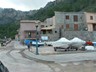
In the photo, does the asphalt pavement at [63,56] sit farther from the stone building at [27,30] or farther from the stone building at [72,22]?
the stone building at [27,30]

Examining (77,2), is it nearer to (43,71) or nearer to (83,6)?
(83,6)

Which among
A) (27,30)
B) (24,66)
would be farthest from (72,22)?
(24,66)

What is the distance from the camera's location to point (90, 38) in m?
59.6

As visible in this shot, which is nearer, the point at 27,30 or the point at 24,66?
the point at 24,66

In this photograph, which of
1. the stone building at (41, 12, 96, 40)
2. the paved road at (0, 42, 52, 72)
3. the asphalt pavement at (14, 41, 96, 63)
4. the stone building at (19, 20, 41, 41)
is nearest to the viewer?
the paved road at (0, 42, 52, 72)

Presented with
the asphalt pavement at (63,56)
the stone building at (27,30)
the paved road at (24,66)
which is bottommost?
the paved road at (24,66)

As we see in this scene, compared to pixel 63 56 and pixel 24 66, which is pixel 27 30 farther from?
pixel 24 66

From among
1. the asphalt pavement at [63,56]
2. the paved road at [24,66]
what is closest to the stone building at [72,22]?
the asphalt pavement at [63,56]

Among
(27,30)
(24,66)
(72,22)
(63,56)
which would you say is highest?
(72,22)

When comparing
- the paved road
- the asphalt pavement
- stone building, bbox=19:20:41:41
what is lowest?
the paved road

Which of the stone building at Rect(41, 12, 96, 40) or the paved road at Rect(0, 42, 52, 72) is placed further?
the stone building at Rect(41, 12, 96, 40)

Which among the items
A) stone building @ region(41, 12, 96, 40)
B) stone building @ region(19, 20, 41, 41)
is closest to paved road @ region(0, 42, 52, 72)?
stone building @ region(41, 12, 96, 40)

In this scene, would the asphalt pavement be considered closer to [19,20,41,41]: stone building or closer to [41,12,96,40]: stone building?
[41,12,96,40]: stone building

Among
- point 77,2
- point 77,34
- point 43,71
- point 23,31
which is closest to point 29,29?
point 23,31
